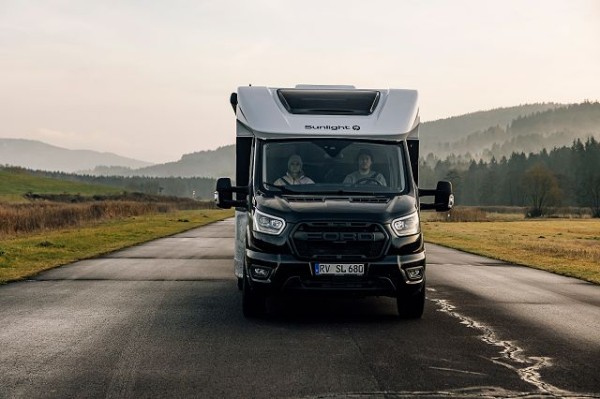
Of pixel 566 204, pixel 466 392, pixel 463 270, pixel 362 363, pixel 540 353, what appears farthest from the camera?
pixel 566 204

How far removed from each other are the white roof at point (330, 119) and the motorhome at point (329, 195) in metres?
0.01

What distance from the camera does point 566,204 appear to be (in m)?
166

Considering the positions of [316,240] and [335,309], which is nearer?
[316,240]

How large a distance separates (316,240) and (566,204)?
16846 cm

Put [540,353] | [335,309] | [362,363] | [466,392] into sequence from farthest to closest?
[335,309]
[540,353]
[362,363]
[466,392]

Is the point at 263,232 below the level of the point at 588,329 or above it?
above

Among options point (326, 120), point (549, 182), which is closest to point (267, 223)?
point (326, 120)

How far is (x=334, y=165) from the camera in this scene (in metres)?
10.1

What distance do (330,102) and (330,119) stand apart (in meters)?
0.43

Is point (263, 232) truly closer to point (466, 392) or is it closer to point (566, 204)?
point (466, 392)

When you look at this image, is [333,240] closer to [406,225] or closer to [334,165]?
[406,225]

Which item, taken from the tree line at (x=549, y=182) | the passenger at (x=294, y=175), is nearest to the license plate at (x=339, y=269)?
the passenger at (x=294, y=175)

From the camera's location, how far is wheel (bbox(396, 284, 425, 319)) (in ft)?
30.9

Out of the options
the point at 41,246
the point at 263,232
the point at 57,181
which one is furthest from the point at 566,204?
the point at 263,232
